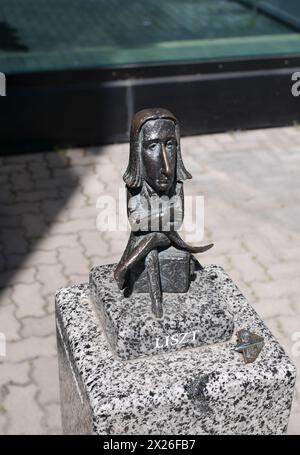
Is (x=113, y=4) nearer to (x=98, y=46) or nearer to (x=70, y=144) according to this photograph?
(x=98, y=46)

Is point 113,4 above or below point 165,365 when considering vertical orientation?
below

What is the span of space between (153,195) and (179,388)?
0.66 meters

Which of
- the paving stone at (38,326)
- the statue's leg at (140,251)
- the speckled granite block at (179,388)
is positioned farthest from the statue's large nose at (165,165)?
the paving stone at (38,326)

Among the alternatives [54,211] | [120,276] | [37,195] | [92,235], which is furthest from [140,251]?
[37,195]

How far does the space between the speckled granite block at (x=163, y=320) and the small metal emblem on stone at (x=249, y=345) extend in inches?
2.3

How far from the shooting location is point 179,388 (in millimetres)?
2139

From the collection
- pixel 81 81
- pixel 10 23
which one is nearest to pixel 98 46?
pixel 81 81

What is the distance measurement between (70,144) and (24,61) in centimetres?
87

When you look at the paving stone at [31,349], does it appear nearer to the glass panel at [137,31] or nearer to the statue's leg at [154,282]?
the statue's leg at [154,282]

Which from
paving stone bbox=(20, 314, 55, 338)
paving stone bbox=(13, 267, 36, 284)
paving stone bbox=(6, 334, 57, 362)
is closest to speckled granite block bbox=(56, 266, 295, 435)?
paving stone bbox=(6, 334, 57, 362)

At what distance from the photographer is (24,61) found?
5.91 meters

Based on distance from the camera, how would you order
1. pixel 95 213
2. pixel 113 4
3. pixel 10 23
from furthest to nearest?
1. pixel 113 4
2. pixel 10 23
3. pixel 95 213

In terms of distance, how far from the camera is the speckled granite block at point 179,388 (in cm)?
211

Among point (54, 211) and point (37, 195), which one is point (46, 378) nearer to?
point (54, 211)
